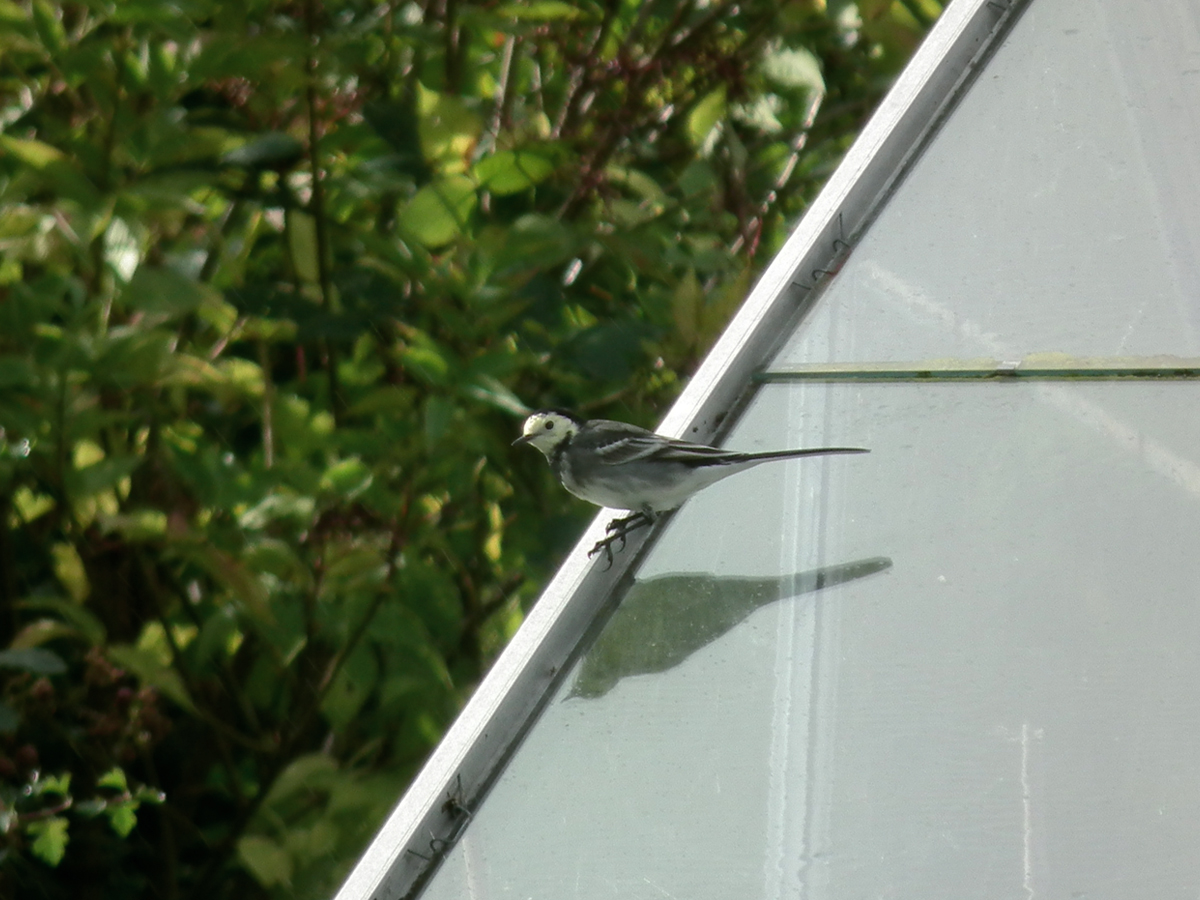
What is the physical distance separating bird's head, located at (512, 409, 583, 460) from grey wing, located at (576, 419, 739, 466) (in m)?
0.05

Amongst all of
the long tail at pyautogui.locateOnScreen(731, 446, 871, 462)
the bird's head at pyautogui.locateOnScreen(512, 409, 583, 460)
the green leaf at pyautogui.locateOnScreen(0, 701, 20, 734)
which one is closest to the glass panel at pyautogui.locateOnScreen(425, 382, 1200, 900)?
the long tail at pyautogui.locateOnScreen(731, 446, 871, 462)

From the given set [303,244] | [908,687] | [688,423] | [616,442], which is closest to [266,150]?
[303,244]

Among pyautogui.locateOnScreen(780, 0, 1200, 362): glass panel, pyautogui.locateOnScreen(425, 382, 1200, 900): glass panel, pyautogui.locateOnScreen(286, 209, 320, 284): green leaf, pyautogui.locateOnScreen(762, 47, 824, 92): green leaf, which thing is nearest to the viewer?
pyautogui.locateOnScreen(425, 382, 1200, 900): glass panel

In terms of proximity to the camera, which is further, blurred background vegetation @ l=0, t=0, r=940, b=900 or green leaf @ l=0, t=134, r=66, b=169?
blurred background vegetation @ l=0, t=0, r=940, b=900

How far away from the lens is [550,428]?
3.06 metres

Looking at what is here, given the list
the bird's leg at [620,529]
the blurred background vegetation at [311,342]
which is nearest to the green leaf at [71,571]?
the blurred background vegetation at [311,342]

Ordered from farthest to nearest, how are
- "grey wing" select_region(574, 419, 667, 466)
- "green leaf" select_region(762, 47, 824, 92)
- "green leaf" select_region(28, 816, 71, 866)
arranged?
"green leaf" select_region(762, 47, 824, 92), "green leaf" select_region(28, 816, 71, 866), "grey wing" select_region(574, 419, 667, 466)

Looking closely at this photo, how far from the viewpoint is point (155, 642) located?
126 inches

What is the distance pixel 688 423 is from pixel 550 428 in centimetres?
104

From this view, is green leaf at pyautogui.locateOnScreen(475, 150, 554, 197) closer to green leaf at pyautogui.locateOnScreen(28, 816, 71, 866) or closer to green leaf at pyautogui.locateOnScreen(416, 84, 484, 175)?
green leaf at pyautogui.locateOnScreen(416, 84, 484, 175)

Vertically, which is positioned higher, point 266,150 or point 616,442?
point 266,150

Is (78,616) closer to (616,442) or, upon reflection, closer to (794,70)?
(616,442)

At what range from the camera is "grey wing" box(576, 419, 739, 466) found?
6.82ft

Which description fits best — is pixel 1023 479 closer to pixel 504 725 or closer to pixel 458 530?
pixel 504 725
